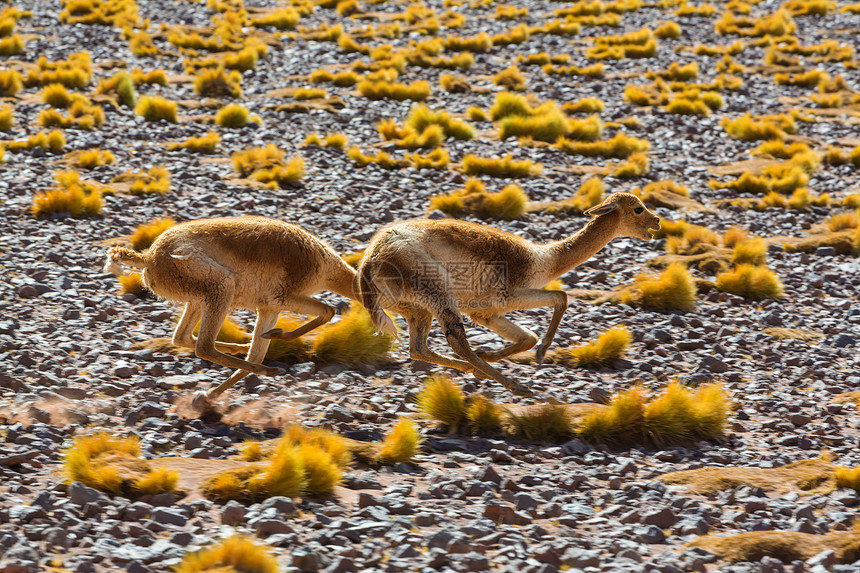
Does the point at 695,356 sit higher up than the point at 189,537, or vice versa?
the point at 189,537

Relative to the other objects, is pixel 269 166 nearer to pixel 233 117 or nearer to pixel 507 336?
pixel 233 117

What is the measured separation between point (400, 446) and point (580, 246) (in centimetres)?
269

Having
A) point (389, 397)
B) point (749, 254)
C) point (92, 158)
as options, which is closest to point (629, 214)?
point (389, 397)

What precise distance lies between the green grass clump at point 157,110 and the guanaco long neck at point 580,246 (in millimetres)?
11223

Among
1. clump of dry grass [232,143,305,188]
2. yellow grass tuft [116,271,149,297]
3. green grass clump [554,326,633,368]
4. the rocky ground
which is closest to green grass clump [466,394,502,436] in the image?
the rocky ground

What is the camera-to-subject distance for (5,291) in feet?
31.0

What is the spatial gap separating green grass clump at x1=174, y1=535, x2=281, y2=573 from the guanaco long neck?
412 centimetres

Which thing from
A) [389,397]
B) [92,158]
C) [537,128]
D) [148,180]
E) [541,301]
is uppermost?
[541,301]

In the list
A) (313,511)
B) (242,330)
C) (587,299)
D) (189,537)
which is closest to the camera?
(189,537)

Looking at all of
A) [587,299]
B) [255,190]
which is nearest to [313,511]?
[587,299]

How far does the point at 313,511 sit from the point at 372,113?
14171mm

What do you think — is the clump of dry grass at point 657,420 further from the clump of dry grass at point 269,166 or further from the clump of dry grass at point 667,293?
the clump of dry grass at point 269,166

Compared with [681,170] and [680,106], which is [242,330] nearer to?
[681,170]

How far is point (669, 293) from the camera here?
10.7 metres
